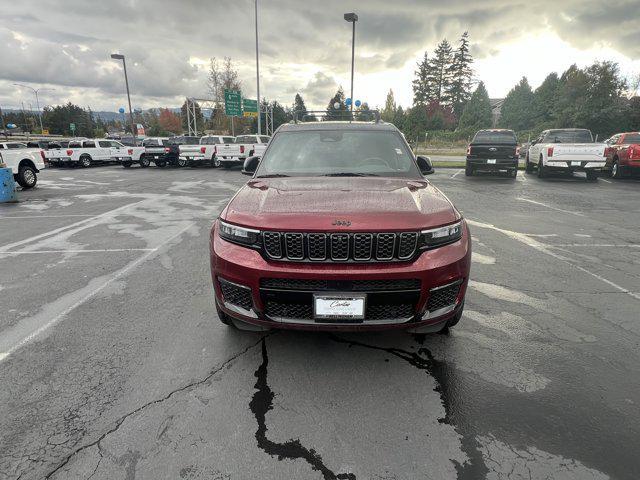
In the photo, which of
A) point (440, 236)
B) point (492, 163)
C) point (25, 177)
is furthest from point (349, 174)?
point (25, 177)

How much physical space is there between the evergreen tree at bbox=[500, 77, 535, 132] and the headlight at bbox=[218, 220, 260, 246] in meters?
79.8

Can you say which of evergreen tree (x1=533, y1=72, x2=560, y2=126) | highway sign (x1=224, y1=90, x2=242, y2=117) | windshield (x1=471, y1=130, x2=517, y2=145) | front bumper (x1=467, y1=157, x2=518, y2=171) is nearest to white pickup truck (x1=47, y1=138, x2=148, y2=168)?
highway sign (x1=224, y1=90, x2=242, y2=117)

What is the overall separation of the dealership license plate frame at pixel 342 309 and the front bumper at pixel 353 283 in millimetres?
29

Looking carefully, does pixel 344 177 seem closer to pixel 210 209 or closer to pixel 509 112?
pixel 210 209

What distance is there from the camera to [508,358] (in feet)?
10.3

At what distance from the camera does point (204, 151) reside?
80.1ft

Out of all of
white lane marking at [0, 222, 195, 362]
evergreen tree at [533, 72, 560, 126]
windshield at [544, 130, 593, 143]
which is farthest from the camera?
evergreen tree at [533, 72, 560, 126]

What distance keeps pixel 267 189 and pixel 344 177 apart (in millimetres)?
753

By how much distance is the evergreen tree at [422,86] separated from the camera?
3546 inches

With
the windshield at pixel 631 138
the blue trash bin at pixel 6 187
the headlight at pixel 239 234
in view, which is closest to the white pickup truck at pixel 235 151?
the blue trash bin at pixel 6 187

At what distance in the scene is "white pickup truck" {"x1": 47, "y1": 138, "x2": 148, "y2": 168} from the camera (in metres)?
26.5

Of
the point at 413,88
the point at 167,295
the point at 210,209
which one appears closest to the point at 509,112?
the point at 413,88

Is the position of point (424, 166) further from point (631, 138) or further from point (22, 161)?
point (631, 138)

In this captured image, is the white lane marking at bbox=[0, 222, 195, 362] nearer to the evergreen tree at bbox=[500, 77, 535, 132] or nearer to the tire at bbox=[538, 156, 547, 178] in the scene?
the tire at bbox=[538, 156, 547, 178]
